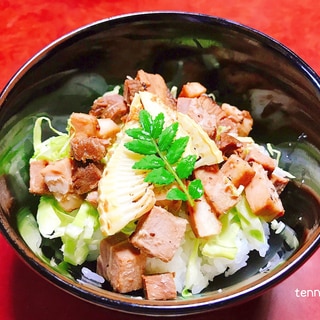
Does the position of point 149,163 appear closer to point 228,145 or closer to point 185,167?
point 185,167

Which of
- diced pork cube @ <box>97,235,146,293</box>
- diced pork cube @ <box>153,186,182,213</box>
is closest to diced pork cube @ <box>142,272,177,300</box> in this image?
diced pork cube @ <box>97,235,146,293</box>

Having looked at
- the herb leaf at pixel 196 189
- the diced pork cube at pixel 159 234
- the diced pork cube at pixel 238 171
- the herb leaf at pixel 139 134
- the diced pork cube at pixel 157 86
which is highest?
the diced pork cube at pixel 157 86

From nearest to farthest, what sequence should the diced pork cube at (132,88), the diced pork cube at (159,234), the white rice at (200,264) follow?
1. the diced pork cube at (159,234)
2. the white rice at (200,264)
3. the diced pork cube at (132,88)

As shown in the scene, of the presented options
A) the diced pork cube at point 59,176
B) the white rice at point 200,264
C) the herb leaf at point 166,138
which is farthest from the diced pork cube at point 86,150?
the white rice at point 200,264

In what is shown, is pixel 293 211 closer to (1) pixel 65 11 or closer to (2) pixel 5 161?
(2) pixel 5 161

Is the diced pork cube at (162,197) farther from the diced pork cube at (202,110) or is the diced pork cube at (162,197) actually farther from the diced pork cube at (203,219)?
the diced pork cube at (202,110)

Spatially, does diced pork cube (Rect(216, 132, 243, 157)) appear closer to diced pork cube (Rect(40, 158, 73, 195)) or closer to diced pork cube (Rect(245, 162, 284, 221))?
diced pork cube (Rect(245, 162, 284, 221))

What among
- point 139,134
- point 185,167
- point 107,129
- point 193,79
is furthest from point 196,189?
point 193,79
